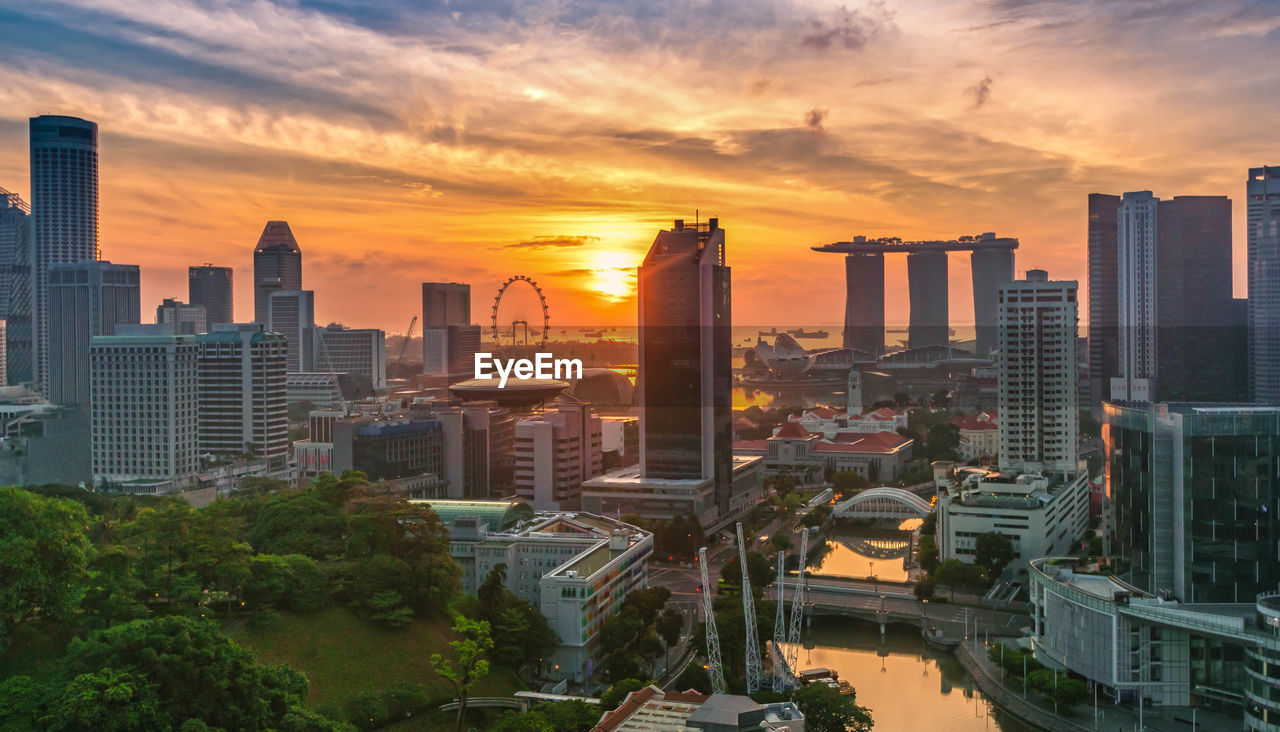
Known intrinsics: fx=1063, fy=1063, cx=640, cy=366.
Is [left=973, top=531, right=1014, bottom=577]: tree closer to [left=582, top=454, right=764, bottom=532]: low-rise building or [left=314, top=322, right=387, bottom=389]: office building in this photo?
[left=582, top=454, right=764, bottom=532]: low-rise building

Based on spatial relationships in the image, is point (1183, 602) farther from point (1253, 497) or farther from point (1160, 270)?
point (1160, 270)

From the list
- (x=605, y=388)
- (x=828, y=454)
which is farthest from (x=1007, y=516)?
(x=605, y=388)

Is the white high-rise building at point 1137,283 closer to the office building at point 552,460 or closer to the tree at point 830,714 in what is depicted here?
the office building at point 552,460

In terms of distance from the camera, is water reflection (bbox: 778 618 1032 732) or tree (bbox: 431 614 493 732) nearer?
tree (bbox: 431 614 493 732)

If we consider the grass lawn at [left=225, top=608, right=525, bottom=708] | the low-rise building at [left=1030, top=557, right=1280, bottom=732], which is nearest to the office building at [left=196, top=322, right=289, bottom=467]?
the grass lawn at [left=225, top=608, right=525, bottom=708]

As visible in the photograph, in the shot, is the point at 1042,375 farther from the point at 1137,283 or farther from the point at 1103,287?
the point at 1103,287

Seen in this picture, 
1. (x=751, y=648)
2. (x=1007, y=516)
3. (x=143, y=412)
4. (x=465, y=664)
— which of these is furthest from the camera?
(x=143, y=412)
